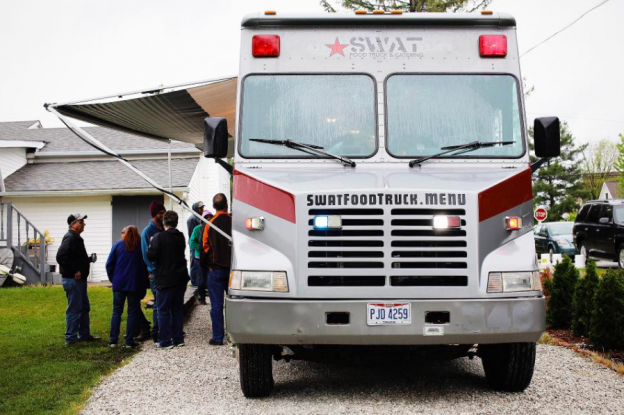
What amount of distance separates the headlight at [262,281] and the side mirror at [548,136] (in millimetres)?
2414

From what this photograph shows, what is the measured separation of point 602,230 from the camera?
19500 millimetres

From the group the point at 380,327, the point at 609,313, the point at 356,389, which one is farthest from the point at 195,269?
the point at 380,327

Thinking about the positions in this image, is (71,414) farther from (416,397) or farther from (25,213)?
(25,213)

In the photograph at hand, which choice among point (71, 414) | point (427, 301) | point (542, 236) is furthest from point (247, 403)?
point (542, 236)

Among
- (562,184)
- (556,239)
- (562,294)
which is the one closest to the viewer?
(562,294)

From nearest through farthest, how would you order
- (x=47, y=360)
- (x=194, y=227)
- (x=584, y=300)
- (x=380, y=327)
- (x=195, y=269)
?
1. (x=380, y=327)
2. (x=47, y=360)
3. (x=584, y=300)
4. (x=194, y=227)
5. (x=195, y=269)

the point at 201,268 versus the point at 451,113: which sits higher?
the point at 451,113

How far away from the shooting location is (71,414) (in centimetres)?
582

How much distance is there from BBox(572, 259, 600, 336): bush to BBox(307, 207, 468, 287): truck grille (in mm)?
3848

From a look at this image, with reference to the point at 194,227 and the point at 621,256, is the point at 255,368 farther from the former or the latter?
the point at 621,256

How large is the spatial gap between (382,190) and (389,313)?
943mm

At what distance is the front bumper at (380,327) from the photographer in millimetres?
5445

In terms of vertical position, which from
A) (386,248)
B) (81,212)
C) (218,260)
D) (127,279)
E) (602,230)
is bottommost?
(127,279)

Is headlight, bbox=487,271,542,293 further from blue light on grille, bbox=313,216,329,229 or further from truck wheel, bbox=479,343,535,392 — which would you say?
blue light on grille, bbox=313,216,329,229
